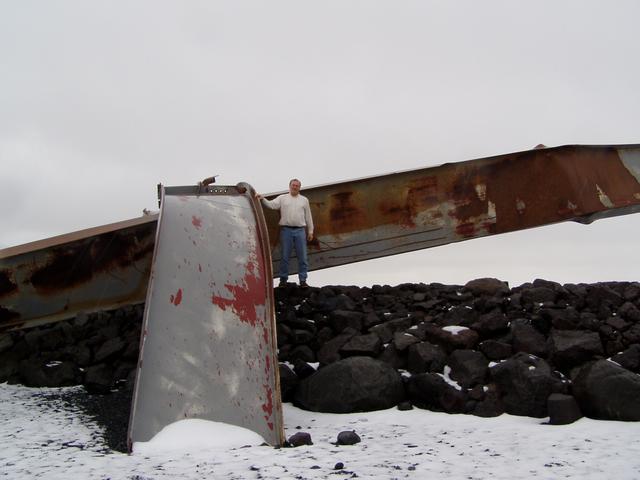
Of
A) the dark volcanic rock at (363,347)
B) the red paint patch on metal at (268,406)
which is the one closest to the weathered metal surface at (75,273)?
the dark volcanic rock at (363,347)

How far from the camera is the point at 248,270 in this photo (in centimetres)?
504

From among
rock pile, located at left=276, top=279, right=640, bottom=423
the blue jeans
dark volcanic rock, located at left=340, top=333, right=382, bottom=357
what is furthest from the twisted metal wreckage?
dark volcanic rock, located at left=340, top=333, right=382, bottom=357

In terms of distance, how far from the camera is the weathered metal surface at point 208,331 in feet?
14.1

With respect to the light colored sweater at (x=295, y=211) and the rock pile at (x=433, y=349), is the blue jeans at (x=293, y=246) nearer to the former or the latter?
the light colored sweater at (x=295, y=211)

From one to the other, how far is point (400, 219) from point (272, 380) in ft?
11.1

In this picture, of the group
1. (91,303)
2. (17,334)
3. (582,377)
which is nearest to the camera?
(582,377)

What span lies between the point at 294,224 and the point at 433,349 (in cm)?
230

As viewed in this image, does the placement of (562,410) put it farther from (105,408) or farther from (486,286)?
(105,408)

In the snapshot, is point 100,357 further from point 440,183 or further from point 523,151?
point 523,151

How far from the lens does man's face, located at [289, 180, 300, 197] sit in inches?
290

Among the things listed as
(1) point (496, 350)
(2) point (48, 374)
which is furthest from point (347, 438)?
(2) point (48, 374)

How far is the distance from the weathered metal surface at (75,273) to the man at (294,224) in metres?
1.45

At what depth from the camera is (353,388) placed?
5121mm

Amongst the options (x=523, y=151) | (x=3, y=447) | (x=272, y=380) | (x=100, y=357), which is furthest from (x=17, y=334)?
(x=523, y=151)
